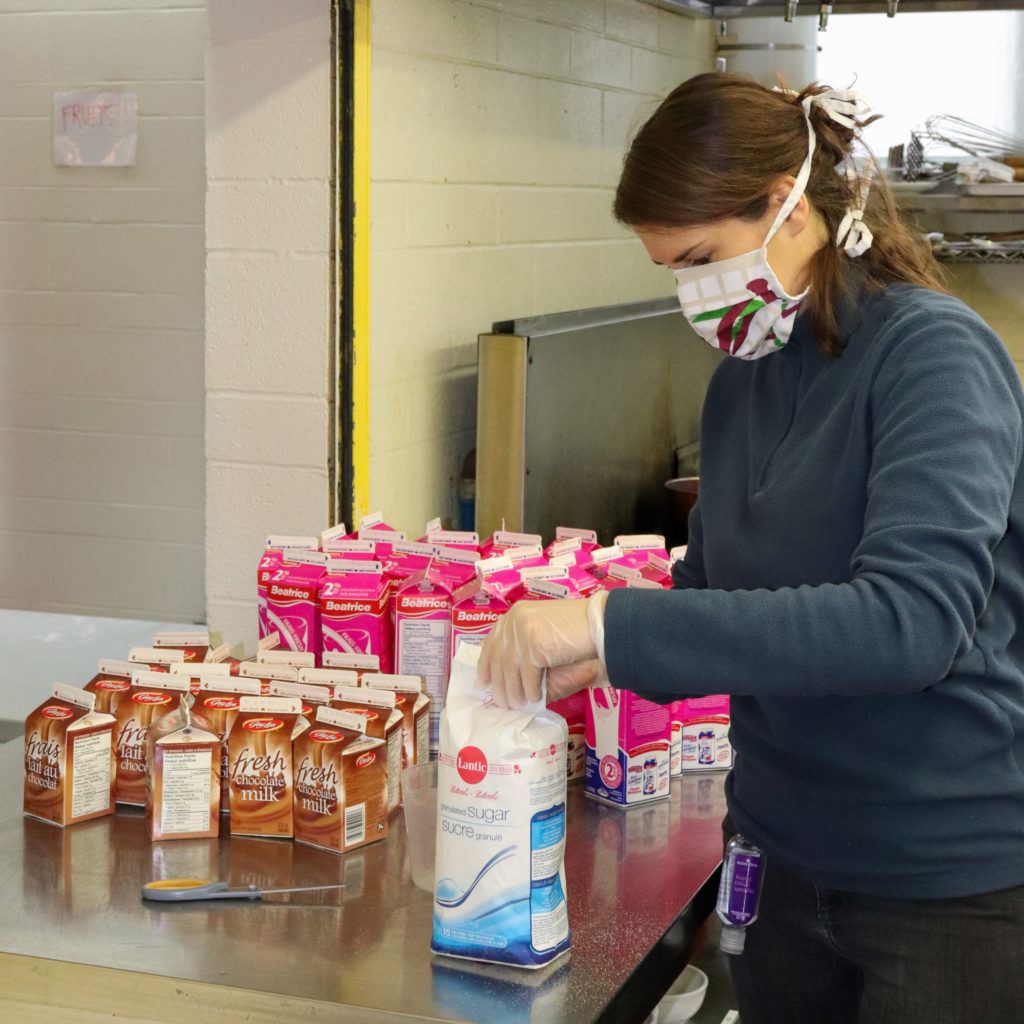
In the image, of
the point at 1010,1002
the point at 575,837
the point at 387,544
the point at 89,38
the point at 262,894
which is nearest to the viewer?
the point at 1010,1002

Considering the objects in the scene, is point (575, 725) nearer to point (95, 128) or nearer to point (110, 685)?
point (110, 685)

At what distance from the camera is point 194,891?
129 centimetres

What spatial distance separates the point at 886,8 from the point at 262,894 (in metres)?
2.07

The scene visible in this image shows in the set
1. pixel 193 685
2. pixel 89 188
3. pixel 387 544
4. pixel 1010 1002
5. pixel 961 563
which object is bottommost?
pixel 1010 1002

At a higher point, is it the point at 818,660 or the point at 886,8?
the point at 886,8

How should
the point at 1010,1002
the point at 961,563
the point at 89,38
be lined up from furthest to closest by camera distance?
the point at 89,38 → the point at 1010,1002 → the point at 961,563

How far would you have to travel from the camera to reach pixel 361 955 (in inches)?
47.0

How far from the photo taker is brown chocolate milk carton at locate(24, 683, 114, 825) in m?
1.46

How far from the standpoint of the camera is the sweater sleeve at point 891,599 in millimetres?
954

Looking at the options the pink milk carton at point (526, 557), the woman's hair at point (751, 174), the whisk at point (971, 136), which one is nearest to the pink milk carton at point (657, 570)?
the pink milk carton at point (526, 557)

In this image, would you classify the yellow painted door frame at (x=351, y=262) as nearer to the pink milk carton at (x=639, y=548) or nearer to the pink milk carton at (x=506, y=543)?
the pink milk carton at (x=506, y=543)

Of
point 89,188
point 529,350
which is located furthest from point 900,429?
point 89,188

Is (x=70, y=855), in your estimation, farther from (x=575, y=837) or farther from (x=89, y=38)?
(x=89, y=38)

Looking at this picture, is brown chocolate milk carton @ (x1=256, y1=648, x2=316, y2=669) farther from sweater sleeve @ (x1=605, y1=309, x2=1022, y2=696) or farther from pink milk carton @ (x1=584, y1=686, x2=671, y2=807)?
sweater sleeve @ (x1=605, y1=309, x2=1022, y2=696)
